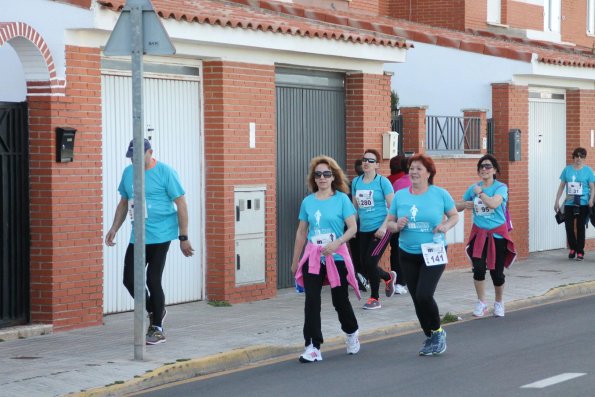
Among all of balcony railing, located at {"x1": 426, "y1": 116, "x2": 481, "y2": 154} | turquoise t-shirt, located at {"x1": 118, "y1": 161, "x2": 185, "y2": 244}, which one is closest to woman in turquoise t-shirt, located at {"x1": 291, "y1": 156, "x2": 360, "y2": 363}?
turquoise t-shirt, located at {"x1": 118, "y1": 161, "x2": 185, "y2": 244}

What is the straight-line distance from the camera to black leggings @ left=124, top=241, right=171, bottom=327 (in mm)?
11914

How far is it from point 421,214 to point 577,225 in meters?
10.3

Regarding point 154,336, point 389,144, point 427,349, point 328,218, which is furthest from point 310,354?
point 389,144

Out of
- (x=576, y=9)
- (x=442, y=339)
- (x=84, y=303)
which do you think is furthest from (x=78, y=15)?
(x=576, y=9)

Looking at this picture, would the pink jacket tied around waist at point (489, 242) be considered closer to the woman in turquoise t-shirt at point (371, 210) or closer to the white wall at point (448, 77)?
the woman in turquoise t-shirt at point (371, 210)

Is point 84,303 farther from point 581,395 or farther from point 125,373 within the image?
point 581,395

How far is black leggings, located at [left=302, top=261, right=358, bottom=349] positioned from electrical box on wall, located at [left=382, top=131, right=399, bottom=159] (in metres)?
6.65

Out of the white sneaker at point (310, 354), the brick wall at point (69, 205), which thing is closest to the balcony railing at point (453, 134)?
the brick wall at point (69, 205)

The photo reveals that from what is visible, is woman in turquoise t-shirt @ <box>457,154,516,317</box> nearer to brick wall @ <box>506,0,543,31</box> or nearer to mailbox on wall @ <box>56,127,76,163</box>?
mailbox on wall @ <box>56,127,76,163</box>

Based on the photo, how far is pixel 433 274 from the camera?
456 inches

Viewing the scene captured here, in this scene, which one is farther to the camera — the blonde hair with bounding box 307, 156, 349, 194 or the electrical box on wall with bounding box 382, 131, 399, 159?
the electrical box on wall with bounding box 382, 131, 399, 159

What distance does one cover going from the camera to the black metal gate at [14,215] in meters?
12.5

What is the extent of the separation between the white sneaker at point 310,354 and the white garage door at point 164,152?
Result: 313 centimetres

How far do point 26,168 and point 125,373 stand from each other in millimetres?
3130
